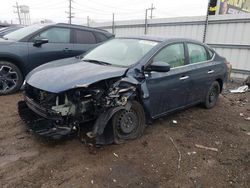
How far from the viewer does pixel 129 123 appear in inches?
139

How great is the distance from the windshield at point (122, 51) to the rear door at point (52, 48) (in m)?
1.77

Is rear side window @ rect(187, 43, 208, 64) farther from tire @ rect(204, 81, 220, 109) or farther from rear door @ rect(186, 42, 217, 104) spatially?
tire @ rect(204, 81, 220, 109)

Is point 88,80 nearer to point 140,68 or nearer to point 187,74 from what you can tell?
point 140,68

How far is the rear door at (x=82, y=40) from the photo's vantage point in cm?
644

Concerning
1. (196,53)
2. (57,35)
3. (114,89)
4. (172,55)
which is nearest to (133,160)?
(114,89)

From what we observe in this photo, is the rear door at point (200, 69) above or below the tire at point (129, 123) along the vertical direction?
above

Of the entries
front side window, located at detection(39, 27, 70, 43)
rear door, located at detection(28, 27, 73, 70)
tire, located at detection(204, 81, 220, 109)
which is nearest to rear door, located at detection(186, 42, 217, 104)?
tire, located at detection(204, 81, 220, 109)

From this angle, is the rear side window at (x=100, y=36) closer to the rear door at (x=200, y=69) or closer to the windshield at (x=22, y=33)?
the windshield at (x=22, y=33)

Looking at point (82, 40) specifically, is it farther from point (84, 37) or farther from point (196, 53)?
point (196, 53)

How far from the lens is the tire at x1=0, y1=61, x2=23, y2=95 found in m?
5.16

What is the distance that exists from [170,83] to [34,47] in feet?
11.4

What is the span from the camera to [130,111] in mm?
3520

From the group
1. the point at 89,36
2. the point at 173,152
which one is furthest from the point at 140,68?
the point at 89,36

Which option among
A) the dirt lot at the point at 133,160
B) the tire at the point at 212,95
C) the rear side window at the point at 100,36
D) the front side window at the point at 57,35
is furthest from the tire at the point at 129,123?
the rear side window at the point at 100,36
